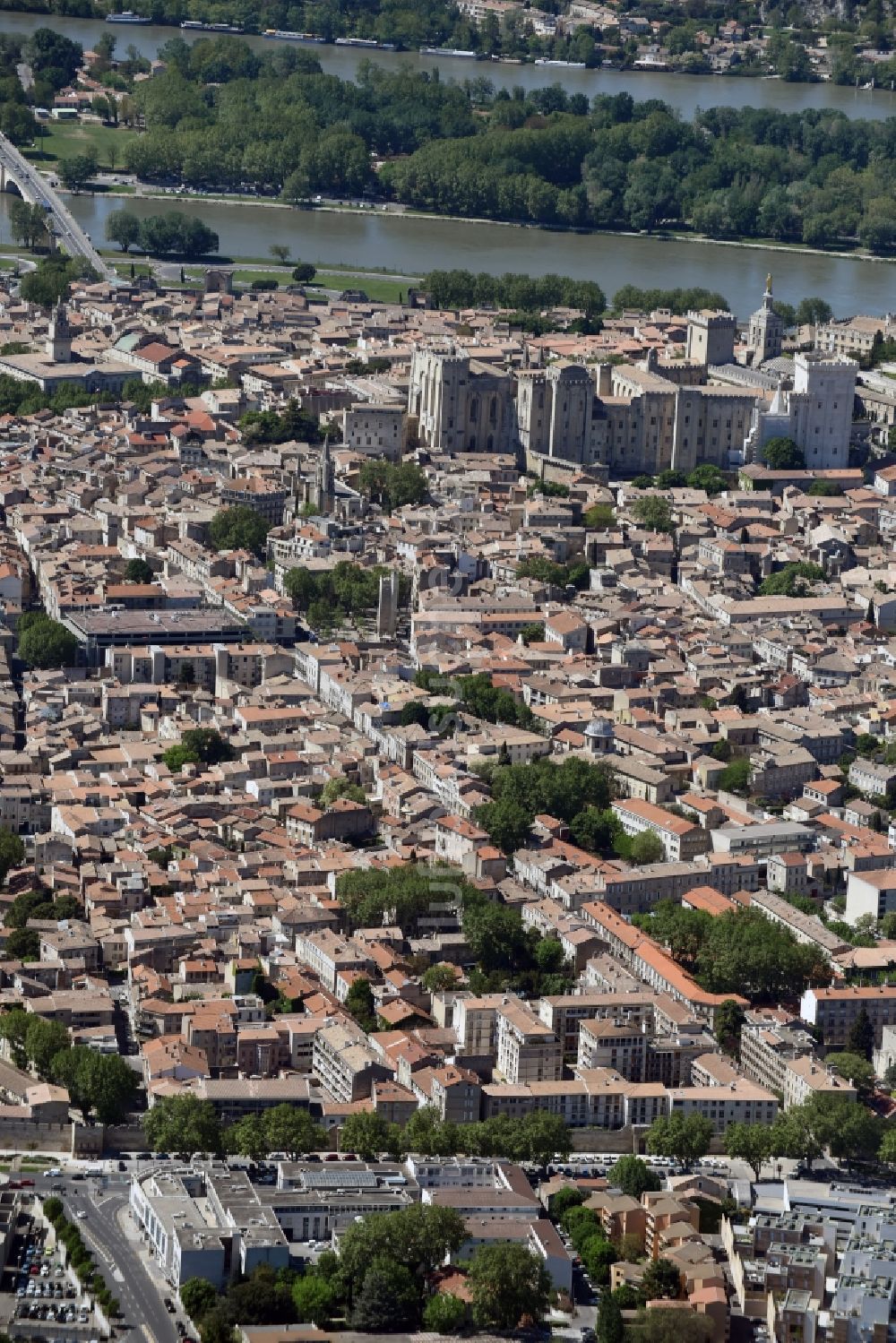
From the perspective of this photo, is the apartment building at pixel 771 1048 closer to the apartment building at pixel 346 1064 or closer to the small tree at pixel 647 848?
the apartment building at pixel 346 1064

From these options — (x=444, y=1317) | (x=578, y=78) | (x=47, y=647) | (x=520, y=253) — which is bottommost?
(x=444, y=1317)

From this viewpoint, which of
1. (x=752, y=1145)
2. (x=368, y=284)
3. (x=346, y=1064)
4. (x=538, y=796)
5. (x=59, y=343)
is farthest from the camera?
(x=368, y=284)

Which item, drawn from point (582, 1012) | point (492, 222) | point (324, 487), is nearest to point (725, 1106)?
point (582, 1012)

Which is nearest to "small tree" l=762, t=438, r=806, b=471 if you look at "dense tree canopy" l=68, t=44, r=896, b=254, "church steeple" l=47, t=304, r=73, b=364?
"church steeple" l=47, t=304, r=73, b=364

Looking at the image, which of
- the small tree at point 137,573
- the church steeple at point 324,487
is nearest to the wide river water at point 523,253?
the church steeple at point 324,487

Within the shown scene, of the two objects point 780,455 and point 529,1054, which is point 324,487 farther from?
point 529,1054

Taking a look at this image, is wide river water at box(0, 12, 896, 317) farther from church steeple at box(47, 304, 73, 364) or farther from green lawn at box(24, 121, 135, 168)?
church steeple at box(47, 304, 73, 364)
